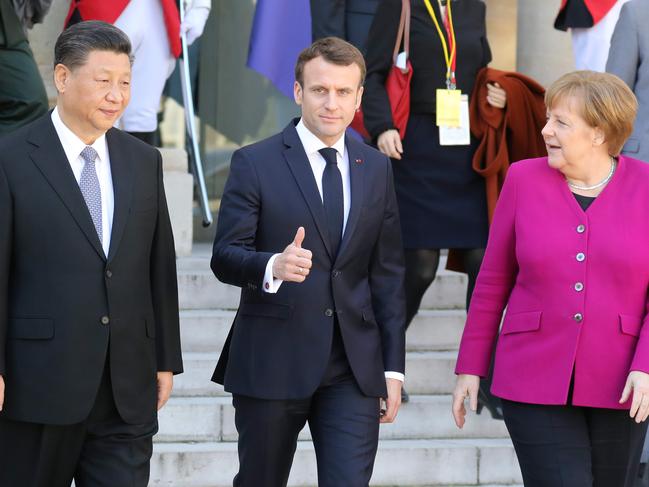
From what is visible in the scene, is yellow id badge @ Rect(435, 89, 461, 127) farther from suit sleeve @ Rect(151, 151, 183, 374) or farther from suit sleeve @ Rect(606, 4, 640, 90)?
suit sleeve @ Rect(151, 151, 183, 374)

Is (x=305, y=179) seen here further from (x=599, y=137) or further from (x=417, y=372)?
(x=417, y=372)

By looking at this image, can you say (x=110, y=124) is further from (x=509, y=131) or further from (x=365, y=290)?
(x=509, y=131)

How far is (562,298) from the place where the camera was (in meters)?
4.09

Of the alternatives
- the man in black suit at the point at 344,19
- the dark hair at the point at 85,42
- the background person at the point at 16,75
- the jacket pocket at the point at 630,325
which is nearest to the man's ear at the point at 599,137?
the jacket pocket at the point at 630,325

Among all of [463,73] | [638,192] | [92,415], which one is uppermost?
[463,73]

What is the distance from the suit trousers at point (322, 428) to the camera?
4.30 meters

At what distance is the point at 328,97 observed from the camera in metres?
4.40

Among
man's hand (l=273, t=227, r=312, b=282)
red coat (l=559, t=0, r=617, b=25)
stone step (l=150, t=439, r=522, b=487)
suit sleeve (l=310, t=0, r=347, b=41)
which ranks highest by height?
red coat (l=559, t=0, r=617, b=25)

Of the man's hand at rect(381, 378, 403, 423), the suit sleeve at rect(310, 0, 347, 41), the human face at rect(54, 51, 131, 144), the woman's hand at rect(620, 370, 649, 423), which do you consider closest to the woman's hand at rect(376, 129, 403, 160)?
the suit sleeve at rect(310, 0, 347, 41)

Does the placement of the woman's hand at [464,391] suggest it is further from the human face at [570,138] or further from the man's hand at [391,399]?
the human face at [570,138]

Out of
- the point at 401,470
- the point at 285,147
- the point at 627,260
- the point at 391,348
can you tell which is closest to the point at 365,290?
the point at 391,348

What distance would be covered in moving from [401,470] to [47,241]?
8.88 ft

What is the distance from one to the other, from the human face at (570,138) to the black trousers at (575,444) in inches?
29.2

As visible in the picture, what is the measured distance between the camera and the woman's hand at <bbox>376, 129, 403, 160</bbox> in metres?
5.98
